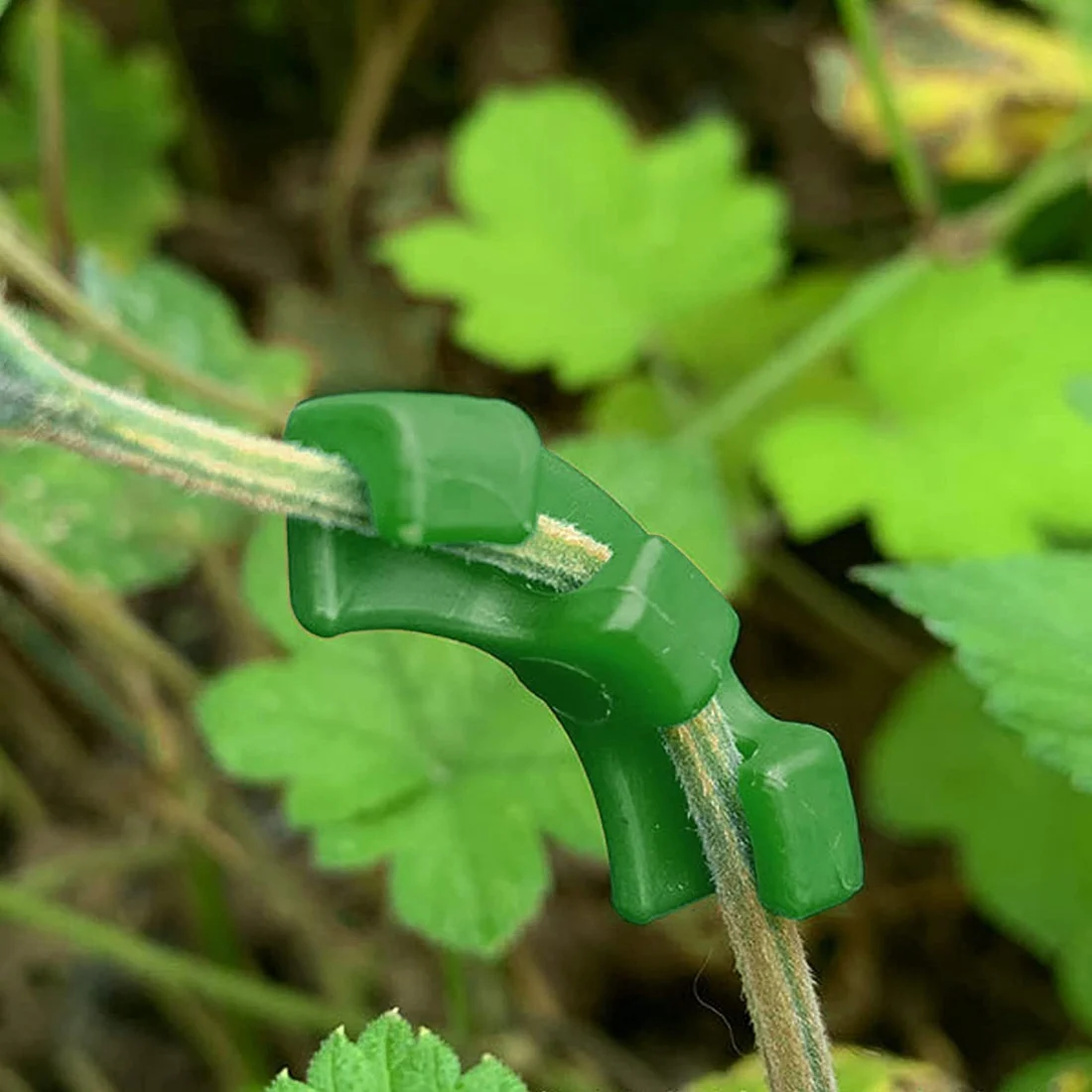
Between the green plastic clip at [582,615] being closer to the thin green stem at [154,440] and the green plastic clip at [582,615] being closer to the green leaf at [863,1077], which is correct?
the thin green stem at [154,440]

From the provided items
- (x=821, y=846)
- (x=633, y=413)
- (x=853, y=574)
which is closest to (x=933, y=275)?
(x=633, y=413)

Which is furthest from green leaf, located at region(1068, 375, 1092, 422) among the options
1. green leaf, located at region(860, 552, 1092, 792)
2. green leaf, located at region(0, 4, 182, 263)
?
green leaf, located at region(0, 4, 182, 263)

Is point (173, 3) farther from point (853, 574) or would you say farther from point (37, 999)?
point (853, 574)

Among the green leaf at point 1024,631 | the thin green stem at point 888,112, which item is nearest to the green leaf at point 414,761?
the green leaf at point 1024,631

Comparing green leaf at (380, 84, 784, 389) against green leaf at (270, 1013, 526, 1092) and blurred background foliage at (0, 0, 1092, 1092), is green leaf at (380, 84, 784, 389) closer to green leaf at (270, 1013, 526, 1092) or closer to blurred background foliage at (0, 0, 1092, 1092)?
blurred background foliage at (0, 0, 1092, 1092)

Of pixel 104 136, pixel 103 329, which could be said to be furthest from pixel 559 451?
pixel 104 136

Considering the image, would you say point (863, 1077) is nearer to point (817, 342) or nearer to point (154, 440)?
point (154, 440)
